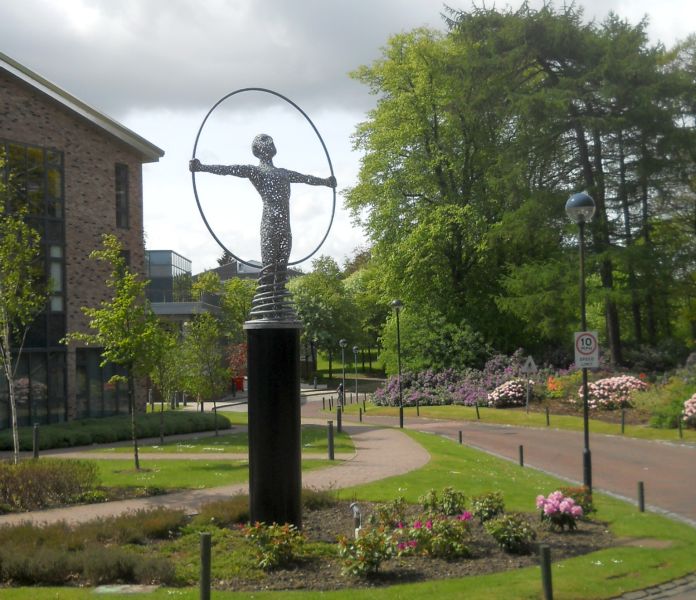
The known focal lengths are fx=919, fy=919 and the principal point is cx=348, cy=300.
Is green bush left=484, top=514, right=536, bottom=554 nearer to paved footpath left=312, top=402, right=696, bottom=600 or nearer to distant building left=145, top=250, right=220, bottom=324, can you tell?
paved footpath left=312, top=402, right=696, bottom=600

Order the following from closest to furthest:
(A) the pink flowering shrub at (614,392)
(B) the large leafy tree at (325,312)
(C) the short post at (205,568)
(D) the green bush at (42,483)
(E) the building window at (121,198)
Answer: (C) the short post at (205,568)
(D) the green bush at (42,483)
(E) the building window at (121,198)
(A) the pink flowering shrub at (614,392)
(B) the large leafy tree at (325,312)

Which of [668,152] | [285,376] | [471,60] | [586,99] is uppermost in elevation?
[471,60]

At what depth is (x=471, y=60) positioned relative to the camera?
45.5m

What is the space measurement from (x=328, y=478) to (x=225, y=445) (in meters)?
9.28

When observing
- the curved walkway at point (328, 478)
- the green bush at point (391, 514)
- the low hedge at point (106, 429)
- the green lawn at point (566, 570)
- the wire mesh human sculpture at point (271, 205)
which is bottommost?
the green lawn at point (566, 570)

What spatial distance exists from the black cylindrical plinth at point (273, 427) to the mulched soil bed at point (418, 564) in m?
0.94

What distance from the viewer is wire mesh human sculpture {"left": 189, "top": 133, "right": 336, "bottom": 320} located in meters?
13.5

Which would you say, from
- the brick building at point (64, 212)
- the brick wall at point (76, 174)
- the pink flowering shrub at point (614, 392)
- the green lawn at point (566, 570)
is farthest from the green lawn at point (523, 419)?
the brick wall at point (76, 174)

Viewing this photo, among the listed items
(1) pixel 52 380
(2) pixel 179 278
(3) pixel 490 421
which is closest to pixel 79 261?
(1) pixel 52 380

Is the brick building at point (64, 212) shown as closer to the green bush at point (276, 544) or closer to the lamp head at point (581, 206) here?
the lamp head at point (581, 206)

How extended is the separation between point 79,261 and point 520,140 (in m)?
21.4

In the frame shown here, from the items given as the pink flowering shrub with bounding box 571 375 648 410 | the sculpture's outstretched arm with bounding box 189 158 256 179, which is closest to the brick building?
the sculpture's outstretched arm with bounding box 189 158 256 179

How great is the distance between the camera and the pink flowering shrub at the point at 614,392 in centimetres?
3891

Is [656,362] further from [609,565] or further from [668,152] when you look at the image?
[609,565]
